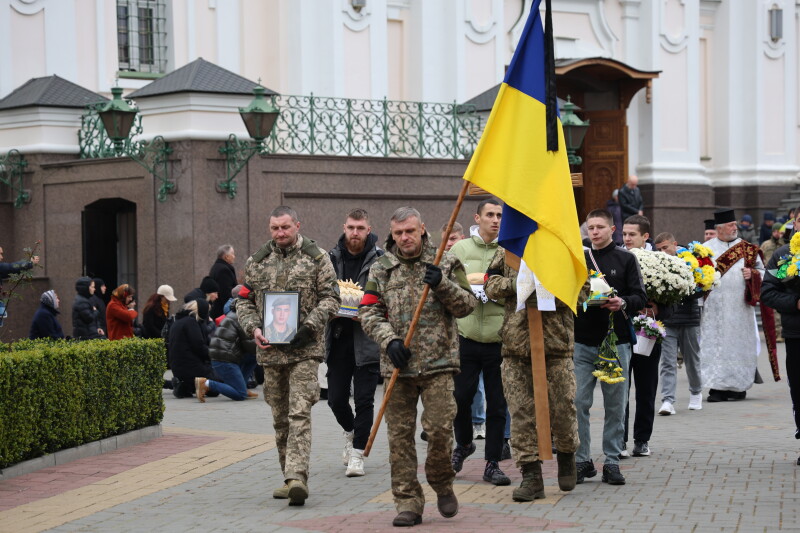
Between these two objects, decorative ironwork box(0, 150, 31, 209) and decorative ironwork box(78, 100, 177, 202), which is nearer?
decorative ironwork box(78, 100, 177, 202)

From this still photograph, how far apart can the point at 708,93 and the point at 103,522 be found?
23.9 meters

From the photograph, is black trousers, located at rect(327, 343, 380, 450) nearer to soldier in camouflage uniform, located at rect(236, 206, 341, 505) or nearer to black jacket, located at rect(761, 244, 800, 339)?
soldier in camouflage uniform, located at rect(236, 206, 341, 505)

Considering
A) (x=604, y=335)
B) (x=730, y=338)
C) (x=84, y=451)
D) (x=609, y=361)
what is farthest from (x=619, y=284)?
(x=730, y=338)

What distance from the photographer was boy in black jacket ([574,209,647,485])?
31.6 ft

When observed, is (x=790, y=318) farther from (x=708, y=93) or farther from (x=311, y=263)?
(x=708, y=93)

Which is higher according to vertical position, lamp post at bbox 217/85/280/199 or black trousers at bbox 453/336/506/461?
lamp post at bbox 217/85/280/199

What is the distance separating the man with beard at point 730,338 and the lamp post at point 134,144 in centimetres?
757

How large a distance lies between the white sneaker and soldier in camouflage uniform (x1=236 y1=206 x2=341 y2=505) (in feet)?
17.2

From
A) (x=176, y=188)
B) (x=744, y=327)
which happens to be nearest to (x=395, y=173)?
(x=176, y=188)

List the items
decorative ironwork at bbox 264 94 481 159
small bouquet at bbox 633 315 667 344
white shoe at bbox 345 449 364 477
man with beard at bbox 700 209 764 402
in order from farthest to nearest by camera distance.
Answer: decorative ironwork at bbox 264 94 481 159, man with beard at bbox 700 209 764 402, small bouquet at bbox 633 315 667 344, white shoe at bbox 345 449 364 477

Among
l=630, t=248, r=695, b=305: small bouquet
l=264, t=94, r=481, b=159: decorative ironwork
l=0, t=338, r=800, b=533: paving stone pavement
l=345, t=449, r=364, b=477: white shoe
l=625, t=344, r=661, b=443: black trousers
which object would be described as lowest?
l=0, t=338, r=800, b=533: paving stone pavement

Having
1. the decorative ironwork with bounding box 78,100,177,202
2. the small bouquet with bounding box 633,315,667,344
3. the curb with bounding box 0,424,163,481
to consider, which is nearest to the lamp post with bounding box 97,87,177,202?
the decorative ironwork with bounding box 78,100,177,202

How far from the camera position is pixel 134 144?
739 inches

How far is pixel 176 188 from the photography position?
18.5 meters
